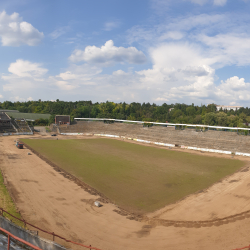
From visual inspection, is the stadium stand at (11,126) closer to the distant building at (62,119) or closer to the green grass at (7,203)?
the distant building at (62,119)

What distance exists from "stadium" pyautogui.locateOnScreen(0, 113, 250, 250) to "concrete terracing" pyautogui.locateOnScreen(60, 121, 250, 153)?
6255 mm

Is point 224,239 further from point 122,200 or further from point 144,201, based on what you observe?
point 122,200

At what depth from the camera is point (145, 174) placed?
3534 cm

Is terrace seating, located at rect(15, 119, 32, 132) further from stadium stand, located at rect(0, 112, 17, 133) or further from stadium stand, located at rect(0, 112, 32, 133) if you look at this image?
stadium stand, located at rect(0, 112, 17, 133)

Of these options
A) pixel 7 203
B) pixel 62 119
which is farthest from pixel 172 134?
pixel 7 203

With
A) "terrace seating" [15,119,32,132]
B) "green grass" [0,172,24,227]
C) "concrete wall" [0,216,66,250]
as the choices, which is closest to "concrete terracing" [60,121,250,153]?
"terrace seating" [15,119,32,132]

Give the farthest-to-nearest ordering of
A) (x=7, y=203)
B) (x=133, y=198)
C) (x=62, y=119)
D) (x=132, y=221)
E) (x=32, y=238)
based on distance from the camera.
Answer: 1. (x=62, y=119)
2. (x=133, y=198)
3. (x=7, y=203)
4. (x=132, y=221)
5. (x=32, y=238)

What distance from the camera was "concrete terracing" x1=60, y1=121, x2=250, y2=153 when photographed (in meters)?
58.6

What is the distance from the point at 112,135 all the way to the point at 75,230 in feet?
233

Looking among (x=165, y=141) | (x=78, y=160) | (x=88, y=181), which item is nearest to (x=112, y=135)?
(x=165, y=141)

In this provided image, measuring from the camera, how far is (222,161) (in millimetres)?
47281

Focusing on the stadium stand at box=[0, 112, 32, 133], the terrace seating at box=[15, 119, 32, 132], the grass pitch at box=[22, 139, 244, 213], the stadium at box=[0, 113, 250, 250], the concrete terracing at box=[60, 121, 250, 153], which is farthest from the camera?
Answer: the terrace seating at box=[15, 119, 32, 132]

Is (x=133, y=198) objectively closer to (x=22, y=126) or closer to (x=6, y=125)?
(x=6, y=125)

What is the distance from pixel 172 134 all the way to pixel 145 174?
136ft
